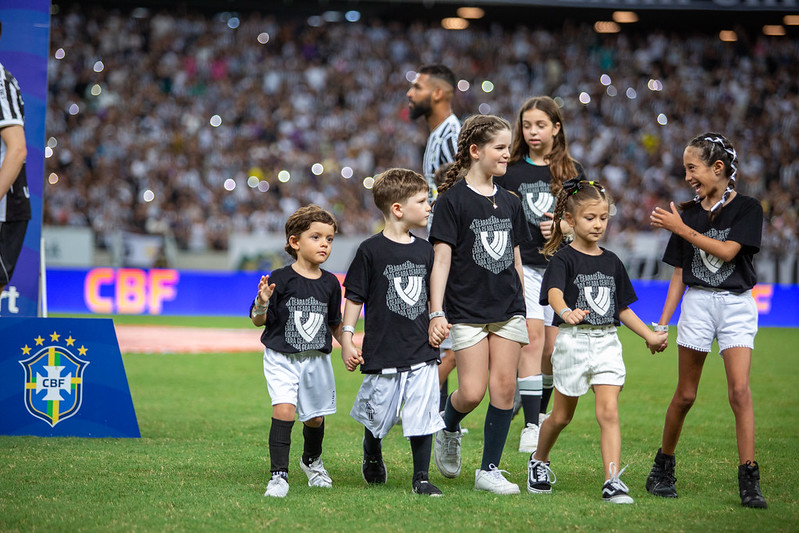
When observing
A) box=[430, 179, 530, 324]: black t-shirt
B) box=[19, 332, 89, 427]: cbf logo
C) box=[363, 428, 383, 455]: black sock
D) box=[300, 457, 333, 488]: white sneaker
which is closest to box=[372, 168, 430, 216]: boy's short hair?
box=[430, 179, 530, 324]: black t-shirt

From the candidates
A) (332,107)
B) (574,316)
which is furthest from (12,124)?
(332,107)

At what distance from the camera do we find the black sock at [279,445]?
4617 millimetres

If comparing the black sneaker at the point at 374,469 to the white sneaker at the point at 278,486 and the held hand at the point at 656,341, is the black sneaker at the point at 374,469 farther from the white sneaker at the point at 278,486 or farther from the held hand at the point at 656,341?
the held hand at the point at 656,341

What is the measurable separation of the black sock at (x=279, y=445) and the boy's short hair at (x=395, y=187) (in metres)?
1.29

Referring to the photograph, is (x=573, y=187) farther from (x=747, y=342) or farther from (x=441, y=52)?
(x=441, y=52)

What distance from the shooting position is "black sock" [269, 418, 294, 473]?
4617 mm

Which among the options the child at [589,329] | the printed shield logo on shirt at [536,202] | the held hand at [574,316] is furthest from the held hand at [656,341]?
the printed shield logo on shirt at [536,202]

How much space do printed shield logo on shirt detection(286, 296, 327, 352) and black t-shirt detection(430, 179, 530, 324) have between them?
2.37 feet

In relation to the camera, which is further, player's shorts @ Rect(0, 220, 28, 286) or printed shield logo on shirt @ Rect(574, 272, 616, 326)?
player's shorts @ Rect(0, 220, 28, 286)

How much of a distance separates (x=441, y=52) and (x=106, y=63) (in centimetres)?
1023

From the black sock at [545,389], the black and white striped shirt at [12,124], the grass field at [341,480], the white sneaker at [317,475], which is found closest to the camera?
the grass field at [341,480]

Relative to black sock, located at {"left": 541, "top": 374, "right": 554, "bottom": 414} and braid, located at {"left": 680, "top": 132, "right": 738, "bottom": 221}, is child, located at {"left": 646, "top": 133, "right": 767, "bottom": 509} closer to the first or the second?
braid, located at {"left": 680, "top": 132, "right": 738, "bottom": 221}

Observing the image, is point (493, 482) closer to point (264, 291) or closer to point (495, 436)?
point (495, 436)

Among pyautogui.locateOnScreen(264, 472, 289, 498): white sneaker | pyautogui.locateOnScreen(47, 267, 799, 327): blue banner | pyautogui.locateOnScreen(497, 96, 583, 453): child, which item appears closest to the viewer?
pyautogui.locateOnScreen(264, 472, 289, 498): white sneaker
